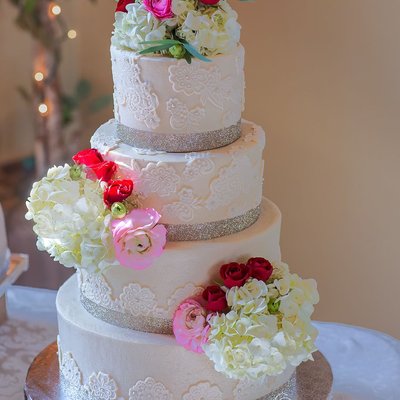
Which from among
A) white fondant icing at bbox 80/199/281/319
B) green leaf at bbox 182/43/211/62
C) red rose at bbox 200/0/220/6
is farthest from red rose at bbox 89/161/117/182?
red rose at bbox 200/0/220/6

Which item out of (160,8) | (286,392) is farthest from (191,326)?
(160,8)

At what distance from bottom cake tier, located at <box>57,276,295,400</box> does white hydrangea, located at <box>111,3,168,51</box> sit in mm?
795

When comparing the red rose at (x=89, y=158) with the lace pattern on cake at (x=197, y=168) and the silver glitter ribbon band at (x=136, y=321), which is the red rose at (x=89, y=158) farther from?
the silver glitter ribbon band at (x=136, y=321)

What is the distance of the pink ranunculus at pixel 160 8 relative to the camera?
7.06 feet

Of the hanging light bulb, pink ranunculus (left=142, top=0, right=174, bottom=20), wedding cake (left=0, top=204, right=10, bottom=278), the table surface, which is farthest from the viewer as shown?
the hanging light bulb

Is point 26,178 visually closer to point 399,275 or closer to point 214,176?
point 399,275

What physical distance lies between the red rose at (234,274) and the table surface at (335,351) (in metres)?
0.70

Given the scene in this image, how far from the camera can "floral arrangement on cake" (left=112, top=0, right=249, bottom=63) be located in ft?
7.11

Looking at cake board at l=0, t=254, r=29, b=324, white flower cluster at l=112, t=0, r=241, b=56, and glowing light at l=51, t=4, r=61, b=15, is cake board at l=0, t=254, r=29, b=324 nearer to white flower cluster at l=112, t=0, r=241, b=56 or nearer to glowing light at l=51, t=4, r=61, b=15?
white flower cluster at l=112, t=0, r=241, b=56

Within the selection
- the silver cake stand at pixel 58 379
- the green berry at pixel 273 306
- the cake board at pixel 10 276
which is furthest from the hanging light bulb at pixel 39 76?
the green berry at pixel 273 306

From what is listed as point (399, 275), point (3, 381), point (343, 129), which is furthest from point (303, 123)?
point (3, 381)

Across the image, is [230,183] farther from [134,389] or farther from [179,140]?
[134,389]

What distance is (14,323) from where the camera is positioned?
3.19m

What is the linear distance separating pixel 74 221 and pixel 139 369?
18.4 inches
